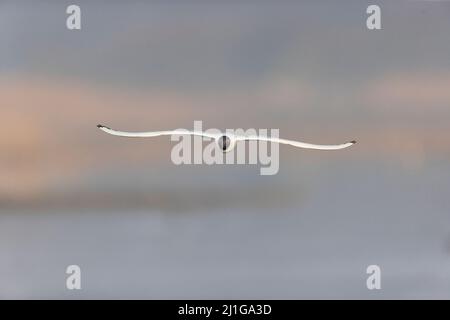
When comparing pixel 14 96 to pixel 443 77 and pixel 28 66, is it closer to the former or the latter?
pixel 28 66

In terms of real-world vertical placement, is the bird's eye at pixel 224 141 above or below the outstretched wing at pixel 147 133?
below

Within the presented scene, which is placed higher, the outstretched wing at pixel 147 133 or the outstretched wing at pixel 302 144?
the outstretched wing at pixel 147 133

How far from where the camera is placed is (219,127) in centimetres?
104

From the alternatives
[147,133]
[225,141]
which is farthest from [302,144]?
[147,133]

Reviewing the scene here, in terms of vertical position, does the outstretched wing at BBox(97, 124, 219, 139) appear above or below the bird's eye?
above

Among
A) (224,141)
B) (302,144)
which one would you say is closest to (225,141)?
(224,141)

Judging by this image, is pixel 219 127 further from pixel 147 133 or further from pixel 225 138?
pixel 147 133

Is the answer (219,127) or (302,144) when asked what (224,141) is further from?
(302,144)

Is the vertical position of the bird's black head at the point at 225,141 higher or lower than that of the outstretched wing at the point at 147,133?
lower

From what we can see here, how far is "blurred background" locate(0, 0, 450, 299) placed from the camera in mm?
1037

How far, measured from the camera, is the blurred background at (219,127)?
40.8 inches

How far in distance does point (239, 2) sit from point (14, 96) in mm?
480

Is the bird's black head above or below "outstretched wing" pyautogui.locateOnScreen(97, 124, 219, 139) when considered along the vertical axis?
below
